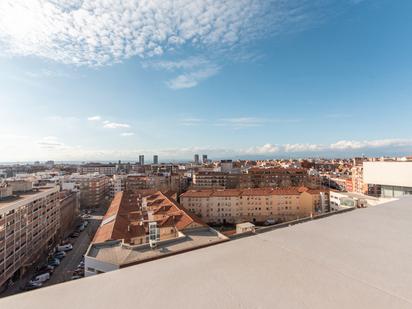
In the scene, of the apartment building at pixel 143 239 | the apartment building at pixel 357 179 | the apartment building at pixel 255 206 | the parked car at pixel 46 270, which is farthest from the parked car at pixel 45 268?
the apartment building at pixel 357 179

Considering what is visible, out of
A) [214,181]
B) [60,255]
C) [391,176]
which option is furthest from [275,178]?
[391,176]

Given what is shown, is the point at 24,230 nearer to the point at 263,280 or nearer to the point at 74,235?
the point at 74,235

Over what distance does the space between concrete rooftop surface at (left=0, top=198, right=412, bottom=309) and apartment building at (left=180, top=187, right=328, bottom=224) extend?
24113mm

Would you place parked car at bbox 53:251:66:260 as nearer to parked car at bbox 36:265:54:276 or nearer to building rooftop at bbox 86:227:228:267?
parked car at bbox 36:265:54:276

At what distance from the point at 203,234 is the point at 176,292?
11040mm

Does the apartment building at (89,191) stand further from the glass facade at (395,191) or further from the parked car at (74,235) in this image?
the glass facade at (395,191)

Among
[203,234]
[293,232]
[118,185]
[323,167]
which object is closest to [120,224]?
[203,234]

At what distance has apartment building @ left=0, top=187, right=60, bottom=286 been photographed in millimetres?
12305

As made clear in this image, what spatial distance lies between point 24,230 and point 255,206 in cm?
1898

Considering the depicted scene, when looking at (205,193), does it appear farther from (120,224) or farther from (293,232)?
(293,232)

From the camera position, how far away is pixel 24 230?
14367 mm

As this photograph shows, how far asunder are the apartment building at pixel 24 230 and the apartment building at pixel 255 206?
11.6 metres

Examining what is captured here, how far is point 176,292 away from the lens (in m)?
0.92

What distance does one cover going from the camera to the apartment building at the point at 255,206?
2523 centimetres
